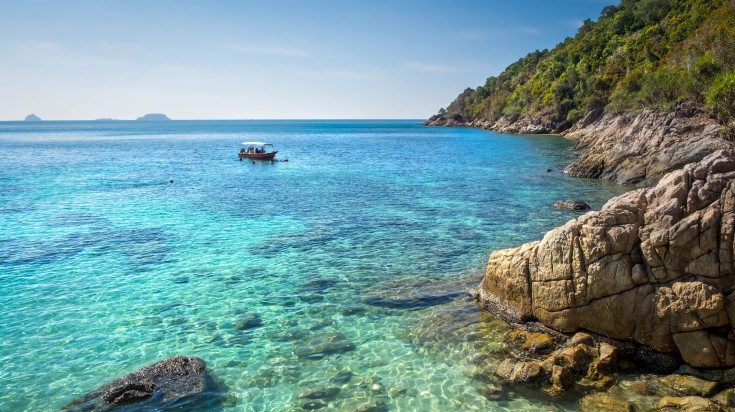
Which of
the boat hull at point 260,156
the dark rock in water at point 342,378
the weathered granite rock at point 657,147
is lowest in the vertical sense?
the dark rock in water at point 342,378

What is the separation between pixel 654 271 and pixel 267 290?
1394 centimetres

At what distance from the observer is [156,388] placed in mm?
12328

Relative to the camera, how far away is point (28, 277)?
2111 cm

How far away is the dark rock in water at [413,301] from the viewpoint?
1769cm

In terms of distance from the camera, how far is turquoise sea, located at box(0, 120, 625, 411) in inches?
511

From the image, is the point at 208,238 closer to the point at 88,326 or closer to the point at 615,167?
the point at 88,326

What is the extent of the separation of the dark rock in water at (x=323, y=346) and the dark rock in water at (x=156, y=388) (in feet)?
9.27

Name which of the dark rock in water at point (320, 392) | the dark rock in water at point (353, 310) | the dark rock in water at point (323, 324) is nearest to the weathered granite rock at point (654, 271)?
the dark rock in water at point (353, 310)

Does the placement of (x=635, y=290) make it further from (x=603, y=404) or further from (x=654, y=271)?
(x=603, y=404)

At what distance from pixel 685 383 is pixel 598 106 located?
117 m

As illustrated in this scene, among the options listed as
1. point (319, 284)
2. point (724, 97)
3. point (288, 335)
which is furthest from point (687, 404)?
point (724, 97)

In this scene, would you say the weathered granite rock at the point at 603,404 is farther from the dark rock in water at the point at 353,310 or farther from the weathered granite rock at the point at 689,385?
the dark rock in water at the point at 353,310

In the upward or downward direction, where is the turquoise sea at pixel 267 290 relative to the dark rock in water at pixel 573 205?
downward

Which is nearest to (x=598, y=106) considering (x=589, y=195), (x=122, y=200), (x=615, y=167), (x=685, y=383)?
(x=615, y=167)
